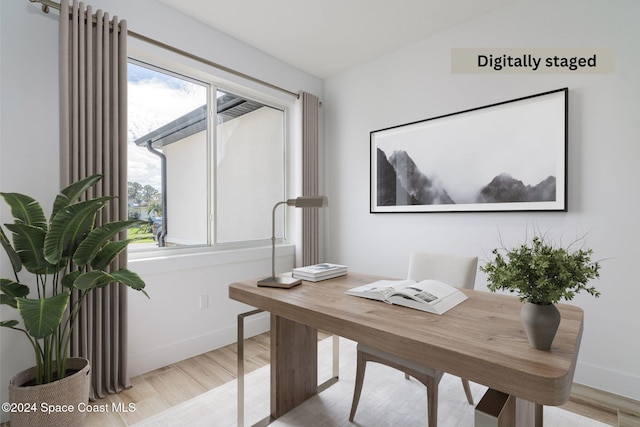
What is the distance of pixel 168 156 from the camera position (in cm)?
253

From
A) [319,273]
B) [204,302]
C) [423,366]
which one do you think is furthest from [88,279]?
[423,366]

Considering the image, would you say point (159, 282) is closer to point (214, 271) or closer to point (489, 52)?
point (214, 271)

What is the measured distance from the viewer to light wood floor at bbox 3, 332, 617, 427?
176 cm

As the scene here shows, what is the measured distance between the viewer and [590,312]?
6.67ft

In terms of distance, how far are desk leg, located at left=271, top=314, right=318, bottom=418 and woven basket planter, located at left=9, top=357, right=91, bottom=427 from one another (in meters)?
0.95

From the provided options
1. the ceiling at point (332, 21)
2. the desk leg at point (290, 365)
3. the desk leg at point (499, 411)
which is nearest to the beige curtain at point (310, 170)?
the ceiling at point (332, 21)

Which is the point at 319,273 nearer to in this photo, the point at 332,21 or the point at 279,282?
the point at 279,282

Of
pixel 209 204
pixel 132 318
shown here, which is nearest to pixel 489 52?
pixel 209 204

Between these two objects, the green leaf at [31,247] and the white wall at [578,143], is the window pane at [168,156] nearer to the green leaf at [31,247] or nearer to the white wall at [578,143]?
the green leaf at [31,247]

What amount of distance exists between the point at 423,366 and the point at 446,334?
542 mm

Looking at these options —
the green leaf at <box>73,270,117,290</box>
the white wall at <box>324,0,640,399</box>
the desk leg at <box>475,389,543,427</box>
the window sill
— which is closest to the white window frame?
the window sill

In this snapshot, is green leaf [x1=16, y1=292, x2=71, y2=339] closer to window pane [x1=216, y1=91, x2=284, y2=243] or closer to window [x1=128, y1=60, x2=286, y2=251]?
Answer: window [x1=128, y1=60, x2=286, y2=251]

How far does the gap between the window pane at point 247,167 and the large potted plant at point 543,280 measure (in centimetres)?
242

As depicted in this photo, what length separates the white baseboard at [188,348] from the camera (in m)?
2.22
